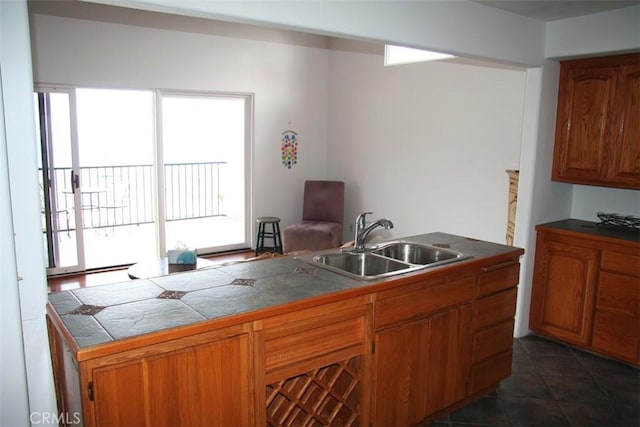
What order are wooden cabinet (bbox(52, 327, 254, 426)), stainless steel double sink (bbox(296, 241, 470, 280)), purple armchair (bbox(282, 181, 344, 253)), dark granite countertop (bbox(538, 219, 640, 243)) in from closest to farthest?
wooden cabinet (bbox(52, 327, 254, 426))
stainless steel double sink (bbox(296, 241, 470, 280))
dark granite countertop (bbox(538, 219, 640, 243))
purple armchair (bbox(282, 181, 344, 253))

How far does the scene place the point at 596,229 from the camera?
377 centimetres

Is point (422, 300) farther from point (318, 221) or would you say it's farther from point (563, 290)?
point (318, 221)

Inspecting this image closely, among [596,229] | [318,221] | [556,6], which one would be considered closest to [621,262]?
[596,229]

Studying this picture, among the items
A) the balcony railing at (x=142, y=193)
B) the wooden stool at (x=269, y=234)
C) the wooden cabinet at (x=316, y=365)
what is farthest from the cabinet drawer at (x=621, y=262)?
the balcony railing at (x=142, y=193)

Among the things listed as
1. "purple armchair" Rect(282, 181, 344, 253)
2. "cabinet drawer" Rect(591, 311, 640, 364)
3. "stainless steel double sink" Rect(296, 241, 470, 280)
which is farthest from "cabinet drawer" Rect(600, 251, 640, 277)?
"purple armchair" Rect(282, 181, 344, 253)

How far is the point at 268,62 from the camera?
668 centimetres

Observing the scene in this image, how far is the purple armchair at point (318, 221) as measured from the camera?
20.7 ft

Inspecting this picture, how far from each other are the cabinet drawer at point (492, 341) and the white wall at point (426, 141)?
6.53 ft

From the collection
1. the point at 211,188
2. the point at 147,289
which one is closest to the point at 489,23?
the point at 147,289

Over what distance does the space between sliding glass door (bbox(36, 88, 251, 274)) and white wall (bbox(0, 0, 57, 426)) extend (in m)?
4.05

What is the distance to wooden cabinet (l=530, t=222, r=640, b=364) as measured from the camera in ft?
11.4

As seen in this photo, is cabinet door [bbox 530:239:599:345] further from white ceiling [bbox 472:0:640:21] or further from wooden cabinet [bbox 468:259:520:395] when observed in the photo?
white ceiling [bbox 472:0:640:21]

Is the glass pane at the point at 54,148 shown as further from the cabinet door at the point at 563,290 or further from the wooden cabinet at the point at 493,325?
the cabinet door at the point at 563,290

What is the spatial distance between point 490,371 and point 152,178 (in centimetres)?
600
